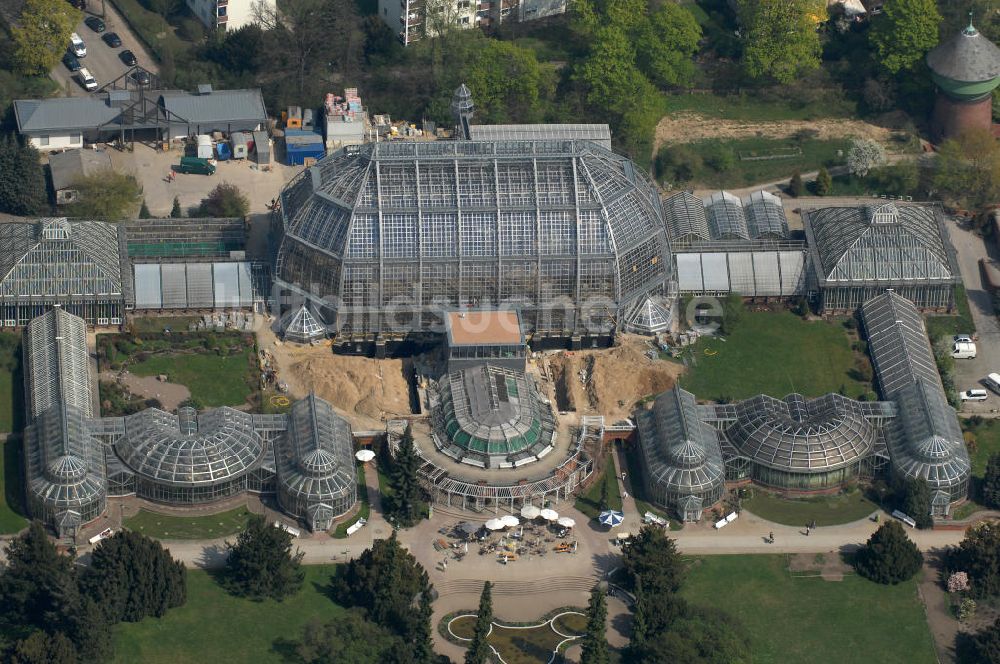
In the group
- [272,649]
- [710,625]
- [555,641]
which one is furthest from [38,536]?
[710,625]

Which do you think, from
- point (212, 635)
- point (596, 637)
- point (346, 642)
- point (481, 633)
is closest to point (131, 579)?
point (212, 635)

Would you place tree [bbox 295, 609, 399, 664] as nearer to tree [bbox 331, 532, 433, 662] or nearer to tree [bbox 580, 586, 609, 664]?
tree [bbox 331, 532, 433, 662]

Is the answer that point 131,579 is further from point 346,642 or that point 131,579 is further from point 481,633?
point 481,633

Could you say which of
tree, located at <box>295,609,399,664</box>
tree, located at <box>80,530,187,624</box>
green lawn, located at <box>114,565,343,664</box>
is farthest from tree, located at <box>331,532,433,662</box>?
tree, located at <box>80,530,187,624</box>

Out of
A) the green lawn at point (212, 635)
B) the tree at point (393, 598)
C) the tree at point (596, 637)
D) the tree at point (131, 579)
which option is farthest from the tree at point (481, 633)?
the tree at point (131, 579)

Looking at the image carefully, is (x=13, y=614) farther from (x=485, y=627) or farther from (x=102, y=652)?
(x=485, y=627)

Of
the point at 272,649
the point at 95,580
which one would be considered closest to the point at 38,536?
the point at 95,580

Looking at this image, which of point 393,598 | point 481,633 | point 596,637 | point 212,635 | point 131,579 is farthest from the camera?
point 393,598
